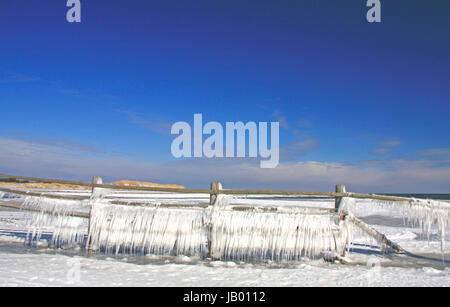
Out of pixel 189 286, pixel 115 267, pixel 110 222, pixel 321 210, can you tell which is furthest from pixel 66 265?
pixel 321 210

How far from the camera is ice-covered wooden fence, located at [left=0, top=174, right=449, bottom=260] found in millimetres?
Result: 5992

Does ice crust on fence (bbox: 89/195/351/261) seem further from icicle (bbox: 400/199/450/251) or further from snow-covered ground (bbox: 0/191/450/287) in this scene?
icicle (bbox: 400/199/450/251)

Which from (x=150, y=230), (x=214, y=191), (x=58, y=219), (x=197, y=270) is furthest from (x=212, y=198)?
(x=58, y=219)

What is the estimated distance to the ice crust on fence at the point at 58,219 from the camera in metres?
6.80

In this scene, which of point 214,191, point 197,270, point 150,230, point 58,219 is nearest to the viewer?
point 197,270

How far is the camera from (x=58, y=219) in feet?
22.5

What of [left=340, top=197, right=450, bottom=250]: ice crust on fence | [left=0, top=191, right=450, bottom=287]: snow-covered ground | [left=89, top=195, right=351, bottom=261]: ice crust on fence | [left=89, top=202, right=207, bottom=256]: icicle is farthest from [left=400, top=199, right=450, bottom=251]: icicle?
[left=89, top=202, right=207, bottom=256]: icicle

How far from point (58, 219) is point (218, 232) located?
3.79m

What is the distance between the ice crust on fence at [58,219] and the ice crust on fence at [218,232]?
589mm

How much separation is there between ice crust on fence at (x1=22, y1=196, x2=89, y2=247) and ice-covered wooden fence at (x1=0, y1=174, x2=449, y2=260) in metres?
0.53

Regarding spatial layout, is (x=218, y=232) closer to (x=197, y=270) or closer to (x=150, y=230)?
(x=197, y=270)

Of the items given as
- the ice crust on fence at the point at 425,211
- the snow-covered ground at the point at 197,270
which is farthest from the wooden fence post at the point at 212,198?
the ice crust on fence at the point at 425,211

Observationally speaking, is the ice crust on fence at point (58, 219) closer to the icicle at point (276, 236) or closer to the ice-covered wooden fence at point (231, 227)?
the ice-covered wooden fence at point (231, 227)

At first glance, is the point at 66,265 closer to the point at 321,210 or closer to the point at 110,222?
the point at 110,222
